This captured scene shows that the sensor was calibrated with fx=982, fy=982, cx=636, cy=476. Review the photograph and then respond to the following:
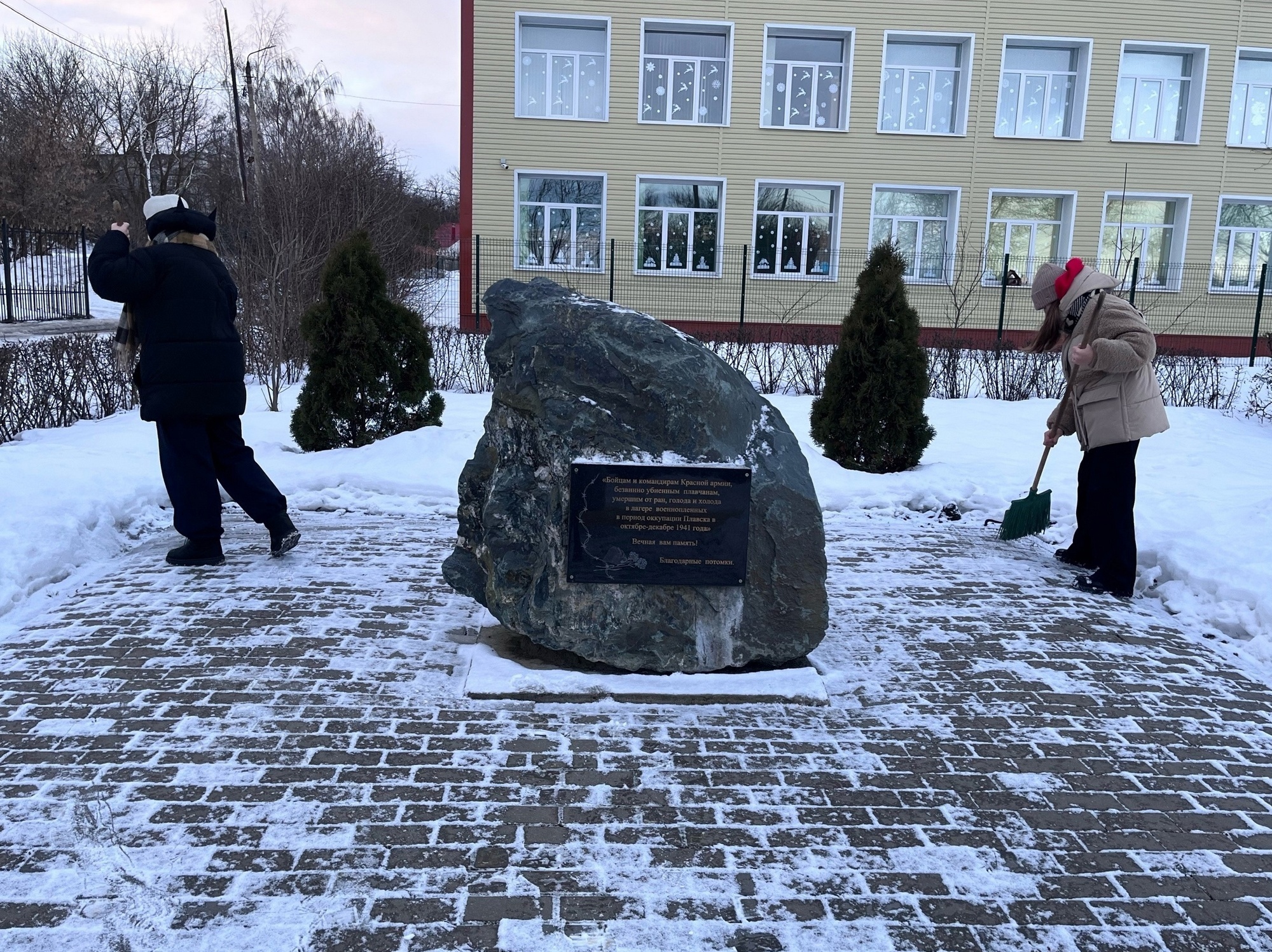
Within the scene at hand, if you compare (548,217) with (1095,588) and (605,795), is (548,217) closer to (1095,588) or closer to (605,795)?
(1095,588)

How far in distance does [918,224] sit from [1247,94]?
8.49 metres

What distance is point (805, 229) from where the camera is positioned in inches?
912

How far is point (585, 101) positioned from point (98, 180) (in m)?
27.7

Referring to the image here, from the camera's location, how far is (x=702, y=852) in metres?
3.10

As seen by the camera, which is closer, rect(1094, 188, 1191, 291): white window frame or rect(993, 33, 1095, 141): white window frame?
rect(993, 33, 1095, 141): white window frame

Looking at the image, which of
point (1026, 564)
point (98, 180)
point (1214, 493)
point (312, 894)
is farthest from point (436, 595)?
point (98, 180)

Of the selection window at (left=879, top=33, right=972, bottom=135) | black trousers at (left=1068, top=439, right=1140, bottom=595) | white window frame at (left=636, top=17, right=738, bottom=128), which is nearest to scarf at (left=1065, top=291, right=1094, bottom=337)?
black trousers at (left=1068, top=439, right=1140, bottom=595)

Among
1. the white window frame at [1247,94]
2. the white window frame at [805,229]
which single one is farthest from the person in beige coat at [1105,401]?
the white window frame at [1247,94]

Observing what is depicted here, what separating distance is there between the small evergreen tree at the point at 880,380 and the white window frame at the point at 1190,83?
720 inches

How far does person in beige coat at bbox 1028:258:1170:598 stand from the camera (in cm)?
552

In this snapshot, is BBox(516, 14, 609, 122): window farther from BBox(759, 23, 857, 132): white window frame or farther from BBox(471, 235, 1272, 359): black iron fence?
BBox(759, 23, 857, 132): white window frame

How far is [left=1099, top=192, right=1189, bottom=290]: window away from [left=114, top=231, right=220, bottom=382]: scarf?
22.8 metres

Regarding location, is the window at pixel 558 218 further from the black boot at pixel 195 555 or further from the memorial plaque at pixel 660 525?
the memorial plaque at pixel 660 525

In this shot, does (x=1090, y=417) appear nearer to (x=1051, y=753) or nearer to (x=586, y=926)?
(x=1051, y=753)
